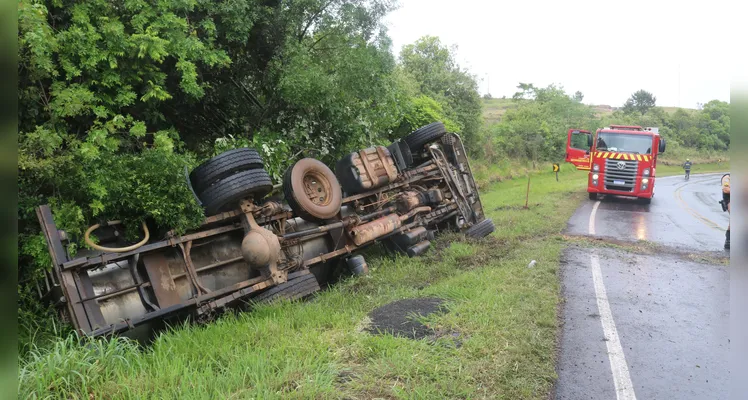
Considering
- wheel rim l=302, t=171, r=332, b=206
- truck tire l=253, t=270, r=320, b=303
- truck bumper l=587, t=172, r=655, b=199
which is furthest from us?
truck bumper l=587, t=172, r=655, b=199

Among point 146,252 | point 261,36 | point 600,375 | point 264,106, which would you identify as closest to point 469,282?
point 600,375

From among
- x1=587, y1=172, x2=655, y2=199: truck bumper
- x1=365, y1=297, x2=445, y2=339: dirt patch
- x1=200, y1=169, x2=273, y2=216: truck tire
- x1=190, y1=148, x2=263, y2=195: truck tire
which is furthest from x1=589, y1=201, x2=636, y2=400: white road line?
x1=587, y1=172, x2=655, y2=199: truck bumper

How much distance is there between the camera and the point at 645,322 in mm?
5625

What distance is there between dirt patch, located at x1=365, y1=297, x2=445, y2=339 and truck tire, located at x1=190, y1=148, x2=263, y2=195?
2.44m

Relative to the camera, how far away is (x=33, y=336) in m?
5.02

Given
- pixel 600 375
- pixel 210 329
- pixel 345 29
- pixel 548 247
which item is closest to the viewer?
pixel 600 375

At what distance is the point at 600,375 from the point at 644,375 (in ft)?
1.28

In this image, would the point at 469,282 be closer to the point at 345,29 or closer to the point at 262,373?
the point at 262,373

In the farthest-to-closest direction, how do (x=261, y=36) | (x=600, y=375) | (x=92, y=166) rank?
(x=261, y=36) < (x=92, y=166) < (x=600, y=375)

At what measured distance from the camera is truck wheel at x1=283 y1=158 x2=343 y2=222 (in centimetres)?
702

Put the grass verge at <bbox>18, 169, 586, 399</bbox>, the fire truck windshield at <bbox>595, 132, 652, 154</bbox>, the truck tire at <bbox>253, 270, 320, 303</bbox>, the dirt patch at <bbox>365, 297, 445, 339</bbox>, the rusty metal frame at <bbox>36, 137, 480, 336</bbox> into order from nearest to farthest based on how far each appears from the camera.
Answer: the grass verge at <bbox>18, 169, 586, 399</bbox>, the rusty metal frame at <bbox>36, 137, 480, 336</bbox>, the dirt patch at <bbox>365, 297, 445, 339</bbox>, the truck tire at <bbox>253, 270, 320, 303</bbox>, the fire truck windshield at <bbox>595, 132, 652, 154</bbox>

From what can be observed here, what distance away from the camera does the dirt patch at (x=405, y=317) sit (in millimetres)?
4852

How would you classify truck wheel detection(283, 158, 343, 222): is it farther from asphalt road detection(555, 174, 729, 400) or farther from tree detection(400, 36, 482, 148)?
tree detection(400, 36, 482, 148)

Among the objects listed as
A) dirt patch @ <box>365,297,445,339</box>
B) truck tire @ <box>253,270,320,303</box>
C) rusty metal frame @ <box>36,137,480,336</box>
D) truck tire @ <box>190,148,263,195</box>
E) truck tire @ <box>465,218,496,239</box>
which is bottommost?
truck tire @ <box>465,218,496,239</box>
